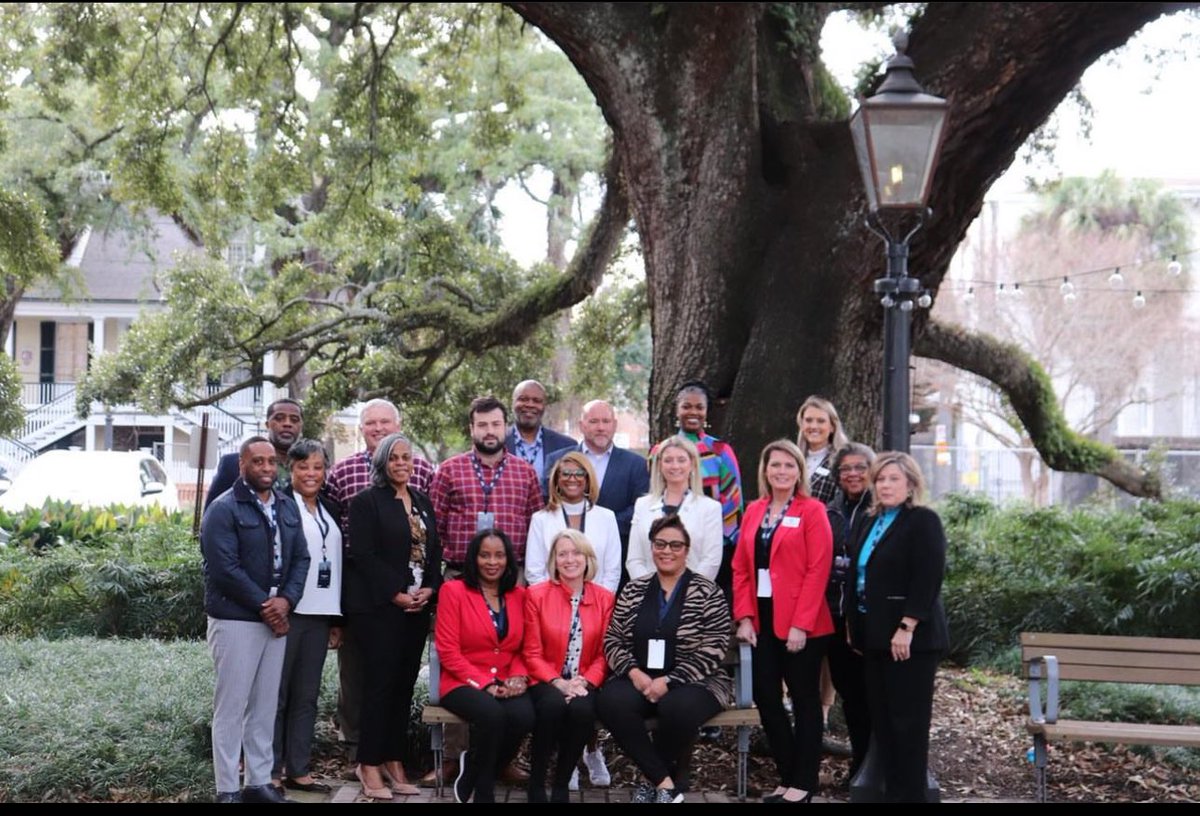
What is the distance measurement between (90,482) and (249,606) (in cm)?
1767

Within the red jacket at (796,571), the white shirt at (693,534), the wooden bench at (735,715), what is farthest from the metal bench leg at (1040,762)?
the white shirt at (693,534)

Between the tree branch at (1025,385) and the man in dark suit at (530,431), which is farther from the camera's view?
the tree branch at (1025,385)

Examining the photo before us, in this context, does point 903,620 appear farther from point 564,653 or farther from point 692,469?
point 564,653

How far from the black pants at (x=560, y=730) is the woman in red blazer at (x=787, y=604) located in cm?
94

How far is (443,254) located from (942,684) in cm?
908

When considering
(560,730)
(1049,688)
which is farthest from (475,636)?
(1049,688)

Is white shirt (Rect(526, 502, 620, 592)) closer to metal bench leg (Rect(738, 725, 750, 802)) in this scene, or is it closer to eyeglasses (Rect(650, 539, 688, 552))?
eyeglasses (Rect(650, 539, 688, 552))

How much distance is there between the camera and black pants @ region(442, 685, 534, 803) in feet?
23.6

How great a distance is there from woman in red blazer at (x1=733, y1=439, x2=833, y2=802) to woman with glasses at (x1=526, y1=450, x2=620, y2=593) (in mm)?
692

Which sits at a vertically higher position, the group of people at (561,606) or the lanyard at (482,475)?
the lanyard at (482,475)

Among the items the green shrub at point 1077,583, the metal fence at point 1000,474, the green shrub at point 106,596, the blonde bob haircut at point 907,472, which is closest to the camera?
the blonde bob haircut at point 907,472

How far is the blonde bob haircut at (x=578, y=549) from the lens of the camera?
744cm

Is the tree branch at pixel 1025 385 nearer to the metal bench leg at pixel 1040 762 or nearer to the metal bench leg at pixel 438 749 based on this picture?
the metal bench leg at pixel 1040 762

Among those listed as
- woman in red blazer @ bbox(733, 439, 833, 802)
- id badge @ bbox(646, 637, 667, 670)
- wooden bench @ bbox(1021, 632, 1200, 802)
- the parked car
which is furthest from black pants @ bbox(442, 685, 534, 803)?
the parked car
